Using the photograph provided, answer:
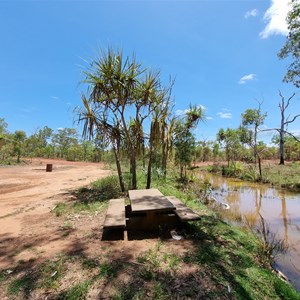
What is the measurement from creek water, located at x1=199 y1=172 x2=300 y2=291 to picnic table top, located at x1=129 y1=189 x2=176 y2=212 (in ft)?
5.73

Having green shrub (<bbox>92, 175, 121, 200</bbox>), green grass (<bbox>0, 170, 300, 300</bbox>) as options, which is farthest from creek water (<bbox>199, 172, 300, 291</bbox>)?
green shrub (<bbox>92, 175, 121, 200</bbox>)

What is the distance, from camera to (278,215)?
303 inches

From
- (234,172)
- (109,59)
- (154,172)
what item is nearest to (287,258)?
(109,59)

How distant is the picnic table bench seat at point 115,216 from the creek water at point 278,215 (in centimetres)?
251

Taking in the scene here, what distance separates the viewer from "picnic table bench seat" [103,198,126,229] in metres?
3.80

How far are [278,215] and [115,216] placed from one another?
19.6ft

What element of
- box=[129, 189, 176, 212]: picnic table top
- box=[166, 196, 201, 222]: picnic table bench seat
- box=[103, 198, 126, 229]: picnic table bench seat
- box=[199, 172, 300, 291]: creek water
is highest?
box=[129, 189, 176, 212]: picnic table top

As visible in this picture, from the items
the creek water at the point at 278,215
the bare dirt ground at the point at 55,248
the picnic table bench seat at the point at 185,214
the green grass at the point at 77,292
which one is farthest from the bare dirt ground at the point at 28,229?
the creek water at the point at 278,215

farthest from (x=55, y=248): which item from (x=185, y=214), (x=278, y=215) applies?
(x=278, y=215)

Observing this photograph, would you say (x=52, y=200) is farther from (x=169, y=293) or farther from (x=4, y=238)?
(x=169, y=293)

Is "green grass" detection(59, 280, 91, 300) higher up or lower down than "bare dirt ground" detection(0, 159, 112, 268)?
lower down

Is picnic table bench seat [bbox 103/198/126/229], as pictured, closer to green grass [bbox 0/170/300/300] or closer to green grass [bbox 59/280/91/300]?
green grass [bbox 0/170/300/300]

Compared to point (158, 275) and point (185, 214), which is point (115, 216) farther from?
point (158, 275)

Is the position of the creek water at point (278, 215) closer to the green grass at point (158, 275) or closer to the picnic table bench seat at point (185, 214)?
the green grass at point (158, 275)
